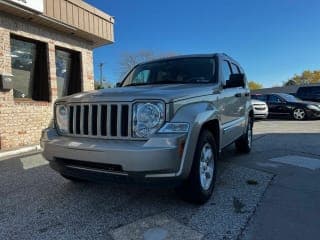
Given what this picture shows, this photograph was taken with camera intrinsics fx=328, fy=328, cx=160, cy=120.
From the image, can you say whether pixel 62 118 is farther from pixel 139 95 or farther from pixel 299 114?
pixel 299 114

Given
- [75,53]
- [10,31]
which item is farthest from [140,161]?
[75,53]

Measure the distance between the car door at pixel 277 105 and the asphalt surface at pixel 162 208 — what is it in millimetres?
11995

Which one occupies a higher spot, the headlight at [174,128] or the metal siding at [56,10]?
the metal siding at [56,10]

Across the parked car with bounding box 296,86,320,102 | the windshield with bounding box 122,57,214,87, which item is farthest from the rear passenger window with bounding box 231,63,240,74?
the parked car with bounding box 296,86,320,102

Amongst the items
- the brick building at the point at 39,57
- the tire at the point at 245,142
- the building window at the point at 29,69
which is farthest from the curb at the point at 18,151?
the tire at the point at 245,142

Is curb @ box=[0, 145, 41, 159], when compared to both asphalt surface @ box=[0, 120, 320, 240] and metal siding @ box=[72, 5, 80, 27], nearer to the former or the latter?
asphalt surface @ box=[0, 120, 320, 240]

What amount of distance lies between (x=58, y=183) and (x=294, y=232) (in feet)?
10.9

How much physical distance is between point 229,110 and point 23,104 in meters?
5.81

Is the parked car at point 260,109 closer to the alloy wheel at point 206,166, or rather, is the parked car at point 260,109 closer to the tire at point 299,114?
the tire at point 299,114

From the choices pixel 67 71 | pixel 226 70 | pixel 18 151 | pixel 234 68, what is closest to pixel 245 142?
pixel 234 68

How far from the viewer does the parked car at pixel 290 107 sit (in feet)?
53.5

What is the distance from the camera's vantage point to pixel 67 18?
9500 millimetres

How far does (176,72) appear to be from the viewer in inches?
193

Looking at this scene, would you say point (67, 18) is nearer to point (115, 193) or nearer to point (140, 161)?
point (115, 193)
